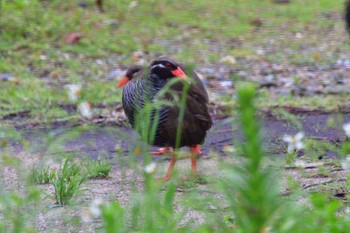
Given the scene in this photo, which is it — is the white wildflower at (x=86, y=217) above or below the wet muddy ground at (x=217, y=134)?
above

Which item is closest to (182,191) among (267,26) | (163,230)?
(163,230)

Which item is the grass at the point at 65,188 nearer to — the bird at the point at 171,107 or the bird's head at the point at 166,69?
the bird at the point at 171,107

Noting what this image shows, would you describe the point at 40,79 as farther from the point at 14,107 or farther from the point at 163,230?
the point at 163,230

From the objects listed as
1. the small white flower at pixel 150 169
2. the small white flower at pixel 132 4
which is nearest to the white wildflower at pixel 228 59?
the small white flower at pixel 132 4

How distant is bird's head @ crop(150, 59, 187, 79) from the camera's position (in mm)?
4895

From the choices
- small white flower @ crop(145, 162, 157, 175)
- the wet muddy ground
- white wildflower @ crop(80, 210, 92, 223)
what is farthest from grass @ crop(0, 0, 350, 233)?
small white flower @ crop(145, 162, 157, 175)

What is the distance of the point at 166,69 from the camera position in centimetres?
490

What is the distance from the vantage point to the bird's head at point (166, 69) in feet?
16.1

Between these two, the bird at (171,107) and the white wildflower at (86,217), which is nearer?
the white wildflower at (86,217)

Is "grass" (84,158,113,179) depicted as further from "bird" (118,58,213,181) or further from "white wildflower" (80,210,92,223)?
"white wildflower" (80,210,92,223)

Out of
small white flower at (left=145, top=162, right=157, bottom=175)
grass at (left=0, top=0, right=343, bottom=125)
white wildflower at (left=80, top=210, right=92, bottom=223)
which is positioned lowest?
grass at (left=0, top=0, right=343, bottom=125)

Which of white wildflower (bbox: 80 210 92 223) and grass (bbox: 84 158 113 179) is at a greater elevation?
white wildflower (bbox: 80 210 92 223)

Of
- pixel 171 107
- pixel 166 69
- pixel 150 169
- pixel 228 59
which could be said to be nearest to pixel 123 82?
pixel 166 69

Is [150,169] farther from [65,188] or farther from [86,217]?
[65,188]
